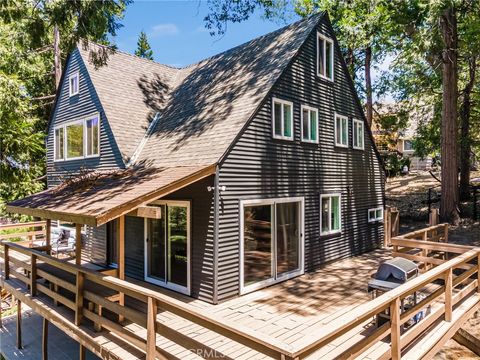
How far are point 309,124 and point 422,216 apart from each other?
10726 mm

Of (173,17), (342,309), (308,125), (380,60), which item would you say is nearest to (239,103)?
(308,125)

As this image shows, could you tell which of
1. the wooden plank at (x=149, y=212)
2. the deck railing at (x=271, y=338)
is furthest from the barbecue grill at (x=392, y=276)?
the wooden plank at (x=149, y=212)

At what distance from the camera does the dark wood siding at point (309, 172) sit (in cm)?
773

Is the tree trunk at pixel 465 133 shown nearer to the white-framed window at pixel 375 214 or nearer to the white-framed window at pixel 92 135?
the white-framed window at pixel 375 214

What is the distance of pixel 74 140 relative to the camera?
12648 mm

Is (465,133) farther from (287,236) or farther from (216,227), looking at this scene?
(216,227)

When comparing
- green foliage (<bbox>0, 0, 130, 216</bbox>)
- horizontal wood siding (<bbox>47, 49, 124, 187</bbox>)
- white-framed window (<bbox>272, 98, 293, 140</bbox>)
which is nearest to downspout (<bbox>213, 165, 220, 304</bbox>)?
white-framed window (<bbox>272, 98, 293, 140</bbox>)

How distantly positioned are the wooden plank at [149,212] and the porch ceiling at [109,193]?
0.13 metres

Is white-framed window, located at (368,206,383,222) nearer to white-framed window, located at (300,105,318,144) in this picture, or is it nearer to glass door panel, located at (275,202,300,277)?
white-framed window, located at (300,105,318,144)

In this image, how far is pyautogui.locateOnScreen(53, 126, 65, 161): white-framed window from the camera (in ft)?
43.6

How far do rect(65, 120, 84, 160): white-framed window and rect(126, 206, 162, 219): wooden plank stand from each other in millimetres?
7213

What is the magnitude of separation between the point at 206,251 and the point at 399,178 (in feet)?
81.0

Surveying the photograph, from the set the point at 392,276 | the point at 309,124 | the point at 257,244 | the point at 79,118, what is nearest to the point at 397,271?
the point at 392,276

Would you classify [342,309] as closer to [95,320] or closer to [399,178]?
[95,320]
